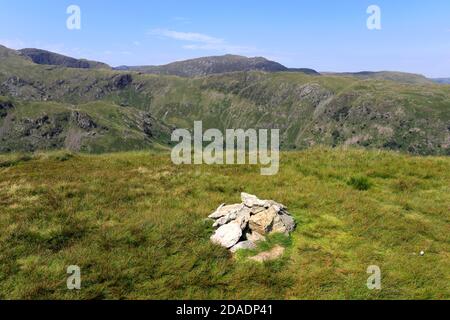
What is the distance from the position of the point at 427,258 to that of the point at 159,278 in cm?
862

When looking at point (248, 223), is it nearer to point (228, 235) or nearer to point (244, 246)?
point (228, 235)

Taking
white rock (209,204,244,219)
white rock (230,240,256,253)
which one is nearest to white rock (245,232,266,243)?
white rock (230,240,256,253)

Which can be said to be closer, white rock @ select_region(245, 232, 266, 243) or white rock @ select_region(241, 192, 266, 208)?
white rock @ select_region(245, 232, 266, 243)

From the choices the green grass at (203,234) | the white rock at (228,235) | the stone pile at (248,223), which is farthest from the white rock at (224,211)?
the white rock at (228,235)

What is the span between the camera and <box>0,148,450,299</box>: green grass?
1066cm

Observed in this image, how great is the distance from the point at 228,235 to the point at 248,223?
1154mm

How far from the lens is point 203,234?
13.6m

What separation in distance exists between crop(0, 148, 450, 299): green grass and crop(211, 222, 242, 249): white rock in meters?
0.37

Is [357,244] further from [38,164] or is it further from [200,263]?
[38,164]

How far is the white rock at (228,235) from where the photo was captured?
12.8m

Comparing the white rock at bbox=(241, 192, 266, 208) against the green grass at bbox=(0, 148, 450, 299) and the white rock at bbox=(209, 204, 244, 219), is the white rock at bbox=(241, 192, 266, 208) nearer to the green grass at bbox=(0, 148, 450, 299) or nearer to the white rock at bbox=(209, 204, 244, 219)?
the white rock at bbox=(209, 204, 244, 219)

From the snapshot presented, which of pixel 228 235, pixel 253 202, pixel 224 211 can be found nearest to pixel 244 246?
pixel 228 235

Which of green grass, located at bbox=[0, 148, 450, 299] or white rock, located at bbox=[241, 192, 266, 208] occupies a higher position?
white rock, located at bbox=[241, 192, 266, 208]
